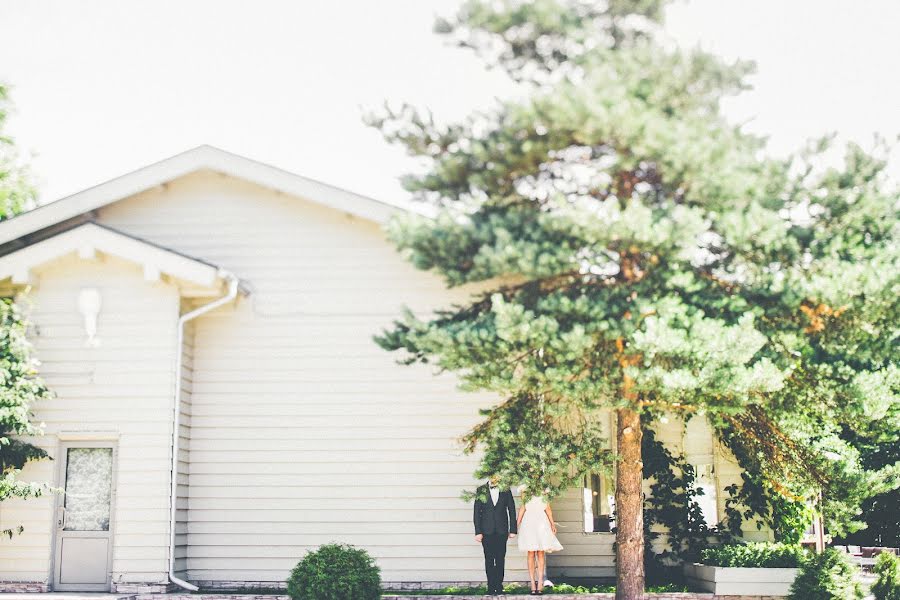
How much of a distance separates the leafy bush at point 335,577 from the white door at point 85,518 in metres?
3.51

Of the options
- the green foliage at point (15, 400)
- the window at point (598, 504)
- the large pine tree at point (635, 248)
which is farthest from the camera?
the window at point (598, 504)

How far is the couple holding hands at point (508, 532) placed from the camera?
12250 millimetres

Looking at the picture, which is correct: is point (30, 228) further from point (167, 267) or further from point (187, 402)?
point (187, 402)

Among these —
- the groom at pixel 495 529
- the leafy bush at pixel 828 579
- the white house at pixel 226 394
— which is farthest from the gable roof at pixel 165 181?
the leafy bush at pixel 828 579

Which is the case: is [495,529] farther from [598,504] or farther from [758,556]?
[758,556]

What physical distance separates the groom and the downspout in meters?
3.81

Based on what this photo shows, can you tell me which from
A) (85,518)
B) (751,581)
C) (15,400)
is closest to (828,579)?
(751,581)

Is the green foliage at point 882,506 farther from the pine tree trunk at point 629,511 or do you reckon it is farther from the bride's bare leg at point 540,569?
the pine tree trunk at point 629,511

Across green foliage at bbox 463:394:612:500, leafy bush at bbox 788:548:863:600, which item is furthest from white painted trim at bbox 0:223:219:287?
leafy bush at bbox 788:548:863:600

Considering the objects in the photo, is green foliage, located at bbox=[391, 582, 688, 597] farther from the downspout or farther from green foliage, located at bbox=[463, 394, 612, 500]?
the downspout

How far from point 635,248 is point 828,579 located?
5.21m

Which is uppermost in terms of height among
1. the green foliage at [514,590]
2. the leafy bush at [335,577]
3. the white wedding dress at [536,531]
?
the white wedding dress at [536,531]

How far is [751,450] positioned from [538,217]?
451 cm

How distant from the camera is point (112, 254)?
1273 centimetres
